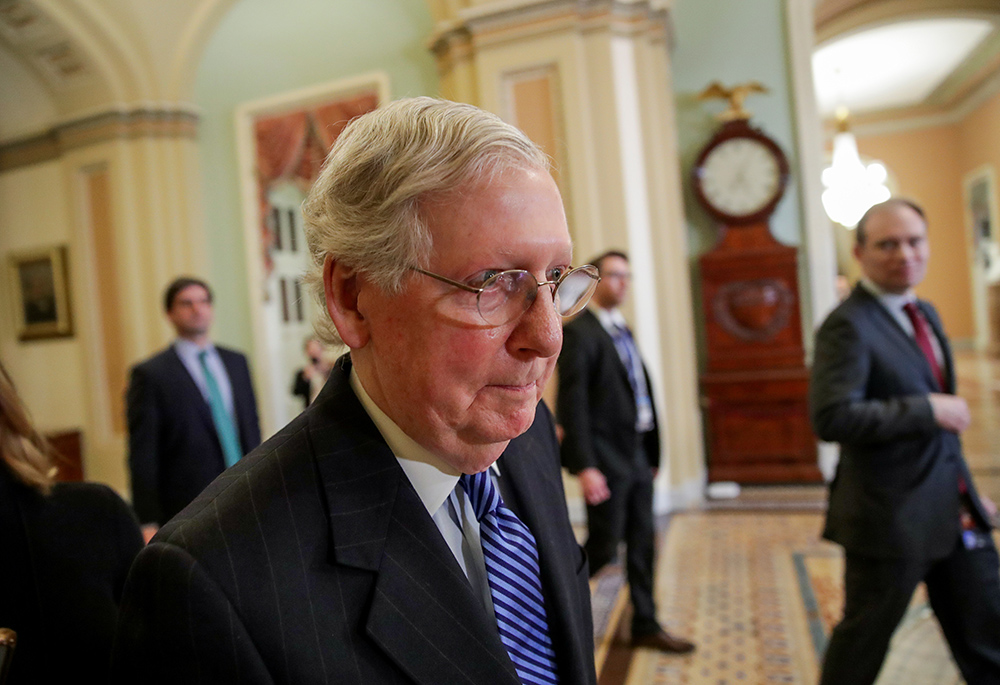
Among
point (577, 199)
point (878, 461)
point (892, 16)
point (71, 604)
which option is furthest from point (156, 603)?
point (892, 16)

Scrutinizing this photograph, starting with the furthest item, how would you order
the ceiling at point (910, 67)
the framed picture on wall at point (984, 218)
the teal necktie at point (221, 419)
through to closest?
the framed picture on wall at point (984, 218)
the ceiling at point (910, 67)
the teal necktie at point (221, 419)

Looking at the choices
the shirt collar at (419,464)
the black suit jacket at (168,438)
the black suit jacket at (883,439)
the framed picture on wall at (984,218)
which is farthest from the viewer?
the framed picture on wall at (984,218)

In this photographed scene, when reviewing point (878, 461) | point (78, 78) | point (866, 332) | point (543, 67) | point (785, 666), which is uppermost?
point (78, 78)

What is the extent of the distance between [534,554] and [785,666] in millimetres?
2539

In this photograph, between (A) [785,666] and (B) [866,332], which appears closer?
(B) [866,332]

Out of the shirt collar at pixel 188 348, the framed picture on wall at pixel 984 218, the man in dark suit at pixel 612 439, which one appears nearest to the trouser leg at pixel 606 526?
the man in dark suit at pixel 612 439

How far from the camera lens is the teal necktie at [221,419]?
3404mm

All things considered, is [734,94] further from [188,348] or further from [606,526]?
[188,348]

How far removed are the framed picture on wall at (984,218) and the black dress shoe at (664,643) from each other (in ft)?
40.5

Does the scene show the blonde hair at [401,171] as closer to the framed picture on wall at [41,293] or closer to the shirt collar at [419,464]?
the shirt collar at [419,464]

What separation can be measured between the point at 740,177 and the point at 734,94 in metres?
0.65

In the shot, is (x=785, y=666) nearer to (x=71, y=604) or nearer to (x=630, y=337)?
(x=630, y=337)

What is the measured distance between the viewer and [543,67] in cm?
537

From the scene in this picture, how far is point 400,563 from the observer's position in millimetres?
891
